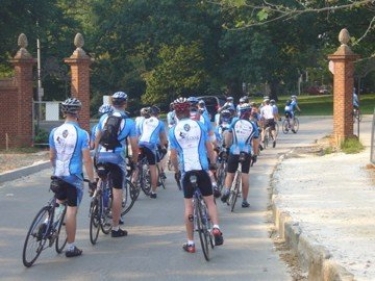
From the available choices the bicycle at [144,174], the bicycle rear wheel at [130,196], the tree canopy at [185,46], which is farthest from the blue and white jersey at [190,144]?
the tree canopy at [185,46]

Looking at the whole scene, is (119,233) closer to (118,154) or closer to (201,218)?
(118,154)

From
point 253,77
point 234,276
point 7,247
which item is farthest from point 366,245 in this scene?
point 253,77

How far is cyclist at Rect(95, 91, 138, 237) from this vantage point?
35.0ft

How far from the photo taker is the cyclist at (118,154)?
35.0ft

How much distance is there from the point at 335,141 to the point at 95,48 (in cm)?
3266

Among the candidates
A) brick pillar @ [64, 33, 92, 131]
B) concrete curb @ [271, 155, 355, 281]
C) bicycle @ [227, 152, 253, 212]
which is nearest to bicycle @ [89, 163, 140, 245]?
concrete curb @ [271, 155, 355, 281]

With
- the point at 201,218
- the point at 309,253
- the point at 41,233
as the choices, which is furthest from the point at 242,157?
the point at 41,233

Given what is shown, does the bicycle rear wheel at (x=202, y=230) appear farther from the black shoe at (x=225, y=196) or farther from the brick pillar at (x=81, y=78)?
the brick pillar at (x=81, y=78)

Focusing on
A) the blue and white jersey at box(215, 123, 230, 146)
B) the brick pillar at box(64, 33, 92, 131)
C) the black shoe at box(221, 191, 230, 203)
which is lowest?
the black shoe at box(221, 191, 230, 203)

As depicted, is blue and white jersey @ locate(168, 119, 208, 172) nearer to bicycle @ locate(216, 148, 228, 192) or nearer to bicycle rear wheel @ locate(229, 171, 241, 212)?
bicycle rear wheel @ locate(229, 171, 241, 212)

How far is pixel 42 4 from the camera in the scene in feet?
113

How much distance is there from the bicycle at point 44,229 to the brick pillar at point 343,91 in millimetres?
16181

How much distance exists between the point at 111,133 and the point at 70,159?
1.46m

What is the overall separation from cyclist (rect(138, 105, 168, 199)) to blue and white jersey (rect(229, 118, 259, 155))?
205 centimetres
